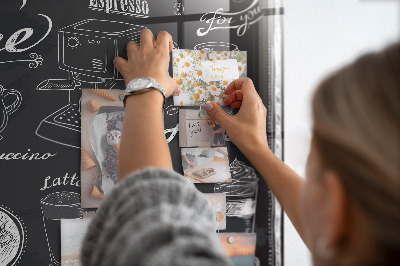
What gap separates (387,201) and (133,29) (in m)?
0.75

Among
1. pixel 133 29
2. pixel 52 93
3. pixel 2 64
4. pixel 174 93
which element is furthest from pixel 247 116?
pixel 2 64

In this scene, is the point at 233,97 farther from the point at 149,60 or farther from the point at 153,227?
the point at 153,227

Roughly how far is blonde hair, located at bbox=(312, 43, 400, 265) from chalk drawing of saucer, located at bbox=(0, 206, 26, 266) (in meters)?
0.77

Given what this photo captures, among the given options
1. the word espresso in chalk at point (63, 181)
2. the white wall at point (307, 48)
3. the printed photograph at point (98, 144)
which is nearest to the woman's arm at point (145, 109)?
the printed photograph at point (98, 144)

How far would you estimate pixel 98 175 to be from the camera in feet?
3.04

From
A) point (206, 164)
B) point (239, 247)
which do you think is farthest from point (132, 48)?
point (239, 247)

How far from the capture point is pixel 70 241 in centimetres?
91

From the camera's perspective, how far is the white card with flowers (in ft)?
3.23

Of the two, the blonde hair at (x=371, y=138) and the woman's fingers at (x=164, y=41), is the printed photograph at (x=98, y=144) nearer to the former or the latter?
the woman's fingers at (x=164, y=41)

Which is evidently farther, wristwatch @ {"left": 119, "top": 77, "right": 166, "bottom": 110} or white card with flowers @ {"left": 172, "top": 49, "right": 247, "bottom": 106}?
white card with flowers @ {"left": 172, "top": 49, "right": 247, "bottom": 106}

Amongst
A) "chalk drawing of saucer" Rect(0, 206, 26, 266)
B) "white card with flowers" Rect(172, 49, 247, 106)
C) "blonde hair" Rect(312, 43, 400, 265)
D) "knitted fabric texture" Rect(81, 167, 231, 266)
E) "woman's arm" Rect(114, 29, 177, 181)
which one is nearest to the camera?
"blonde hair" Rect(312, 43, 400, 265)

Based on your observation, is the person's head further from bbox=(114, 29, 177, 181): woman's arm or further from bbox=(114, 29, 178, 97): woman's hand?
bbox=(114, 29, 178, 97): woman's hand

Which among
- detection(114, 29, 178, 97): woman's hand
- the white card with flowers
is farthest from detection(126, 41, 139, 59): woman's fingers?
the white card with flowers

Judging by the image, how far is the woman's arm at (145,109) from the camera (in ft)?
2.30
